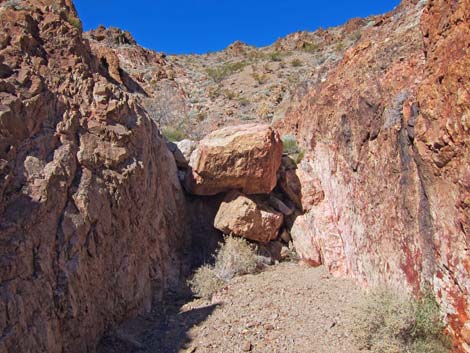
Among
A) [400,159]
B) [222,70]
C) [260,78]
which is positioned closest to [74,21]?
[400,159]

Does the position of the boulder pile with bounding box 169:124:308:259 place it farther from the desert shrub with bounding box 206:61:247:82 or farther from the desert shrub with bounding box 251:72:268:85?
the desert shrub with bounding box 206:61:247:82

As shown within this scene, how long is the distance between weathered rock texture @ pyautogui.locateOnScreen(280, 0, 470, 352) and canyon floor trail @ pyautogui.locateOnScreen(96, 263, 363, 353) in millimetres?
736

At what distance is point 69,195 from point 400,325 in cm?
436

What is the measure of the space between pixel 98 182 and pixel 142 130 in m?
1.64

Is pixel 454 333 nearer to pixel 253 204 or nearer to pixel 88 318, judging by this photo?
pixel 88 318

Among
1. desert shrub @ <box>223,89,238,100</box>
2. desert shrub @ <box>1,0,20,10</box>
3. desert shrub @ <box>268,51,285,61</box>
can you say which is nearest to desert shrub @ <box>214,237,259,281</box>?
desert shrub @ <box>1,0,20,10</box>

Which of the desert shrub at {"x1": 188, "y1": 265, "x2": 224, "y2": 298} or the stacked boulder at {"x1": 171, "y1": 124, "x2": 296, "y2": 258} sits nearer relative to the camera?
the desert shrub at {"x1": 188, "y1": 265, "x2": 224, "y2": 298}

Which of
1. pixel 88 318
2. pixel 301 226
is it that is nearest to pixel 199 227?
pixel 301 226

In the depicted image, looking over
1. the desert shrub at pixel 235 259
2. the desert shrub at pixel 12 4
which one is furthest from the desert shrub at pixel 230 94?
the desert shrub at pixel 12 4

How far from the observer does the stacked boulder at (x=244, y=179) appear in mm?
8656

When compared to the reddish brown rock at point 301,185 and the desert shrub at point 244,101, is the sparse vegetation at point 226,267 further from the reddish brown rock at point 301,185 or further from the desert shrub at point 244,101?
the desert shrub at point 244,101

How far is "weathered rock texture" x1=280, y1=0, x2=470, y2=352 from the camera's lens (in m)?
4.67

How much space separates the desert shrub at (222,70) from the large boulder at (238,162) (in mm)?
11765

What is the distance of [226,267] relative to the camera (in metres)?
7.94
